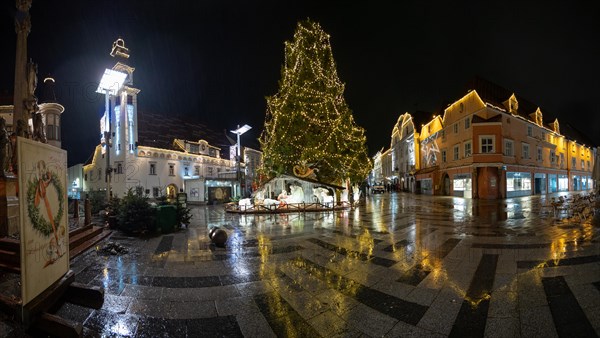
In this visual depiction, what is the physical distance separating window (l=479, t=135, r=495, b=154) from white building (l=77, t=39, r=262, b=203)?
25.0 metres

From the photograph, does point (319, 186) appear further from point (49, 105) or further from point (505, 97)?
point (49, 105)

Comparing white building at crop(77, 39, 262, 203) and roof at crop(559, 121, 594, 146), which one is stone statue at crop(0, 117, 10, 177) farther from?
roof at crop(559, 121, 594, 146)

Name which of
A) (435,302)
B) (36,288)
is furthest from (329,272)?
(36,288)

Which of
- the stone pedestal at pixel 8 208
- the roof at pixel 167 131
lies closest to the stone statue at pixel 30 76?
the stone pedestal at pixel 8 208

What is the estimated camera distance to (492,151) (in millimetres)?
26875

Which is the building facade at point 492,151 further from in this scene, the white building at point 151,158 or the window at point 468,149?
the white building at point 151,158

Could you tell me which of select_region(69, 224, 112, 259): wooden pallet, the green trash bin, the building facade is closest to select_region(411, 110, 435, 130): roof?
the building facade

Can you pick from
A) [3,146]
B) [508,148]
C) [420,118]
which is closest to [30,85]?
[3,146]

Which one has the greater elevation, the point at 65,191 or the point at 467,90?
the point at 467,90

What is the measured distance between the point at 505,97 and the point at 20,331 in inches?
1605

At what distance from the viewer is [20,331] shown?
3.51 m

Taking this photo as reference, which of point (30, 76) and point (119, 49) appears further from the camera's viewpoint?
point (119, 49)

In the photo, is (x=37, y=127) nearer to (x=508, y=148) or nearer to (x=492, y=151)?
(x=492, y=151)

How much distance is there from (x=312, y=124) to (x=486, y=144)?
62.8 feet
